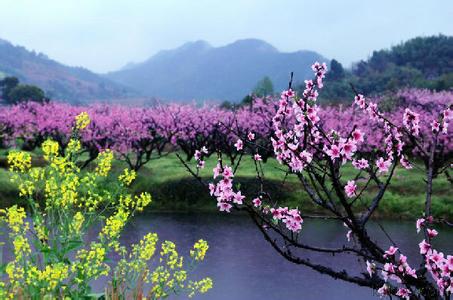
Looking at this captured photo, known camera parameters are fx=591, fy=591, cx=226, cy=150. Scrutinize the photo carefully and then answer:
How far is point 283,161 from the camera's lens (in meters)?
7.57

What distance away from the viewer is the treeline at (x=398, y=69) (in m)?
111

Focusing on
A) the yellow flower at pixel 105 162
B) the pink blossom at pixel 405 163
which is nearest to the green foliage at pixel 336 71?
the yellow flower at pixel 105 162

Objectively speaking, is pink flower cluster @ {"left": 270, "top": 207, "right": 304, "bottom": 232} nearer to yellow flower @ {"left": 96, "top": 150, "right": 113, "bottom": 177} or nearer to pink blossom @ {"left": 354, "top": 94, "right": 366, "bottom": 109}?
pink blossom @ {"left": 354, "top": 94, "right": 366, "bottom": 109}

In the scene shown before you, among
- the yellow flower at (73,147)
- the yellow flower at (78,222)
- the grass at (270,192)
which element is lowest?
the grass at (270,192)

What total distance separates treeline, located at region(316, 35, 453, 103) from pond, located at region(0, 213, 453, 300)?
70.2 metres

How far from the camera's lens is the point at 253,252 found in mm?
25875

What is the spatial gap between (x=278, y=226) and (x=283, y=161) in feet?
2.85

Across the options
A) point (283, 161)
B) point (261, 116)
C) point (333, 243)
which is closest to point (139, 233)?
point (333, 243)

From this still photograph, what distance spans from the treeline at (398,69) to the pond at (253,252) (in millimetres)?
70233

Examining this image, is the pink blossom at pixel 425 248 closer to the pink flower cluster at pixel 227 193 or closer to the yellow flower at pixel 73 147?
the pink flower cluster at pixel 227 193

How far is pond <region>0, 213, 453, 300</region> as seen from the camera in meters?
20.1

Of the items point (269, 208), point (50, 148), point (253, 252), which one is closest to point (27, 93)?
point (253, 252)

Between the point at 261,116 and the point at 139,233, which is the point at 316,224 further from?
the point at 261,116

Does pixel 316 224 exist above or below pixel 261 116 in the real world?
below
